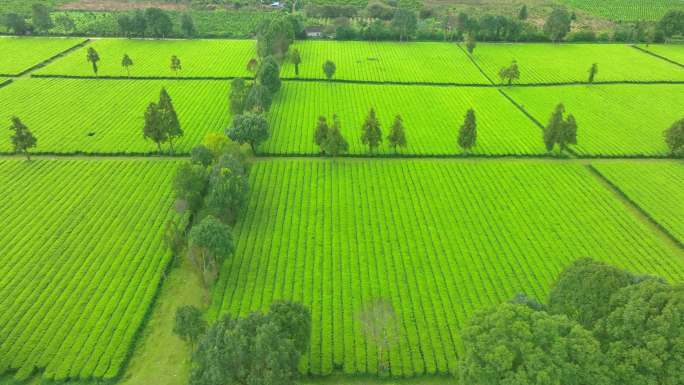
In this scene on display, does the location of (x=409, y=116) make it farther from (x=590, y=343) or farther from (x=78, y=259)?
(x=590, y=343)

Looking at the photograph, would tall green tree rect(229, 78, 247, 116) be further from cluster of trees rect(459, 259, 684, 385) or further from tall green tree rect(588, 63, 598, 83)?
tall green tree rect(588, 63, 598, 83)

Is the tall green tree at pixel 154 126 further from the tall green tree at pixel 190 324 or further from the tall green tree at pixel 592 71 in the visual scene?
the tall green tree at pixel 592 71

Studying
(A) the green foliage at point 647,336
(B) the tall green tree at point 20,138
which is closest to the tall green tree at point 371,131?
(A) the green foliage at point 647,336

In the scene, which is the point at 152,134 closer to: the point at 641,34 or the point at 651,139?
the point at 651,139

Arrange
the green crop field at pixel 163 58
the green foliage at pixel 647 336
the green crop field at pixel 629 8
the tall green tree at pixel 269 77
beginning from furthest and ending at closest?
1. the green crop field at pixel 629 8
2. the green crop field at pixel 163 58
3. the tall green tree at pixel 269 77
4. the green foliage at pixel 647 336

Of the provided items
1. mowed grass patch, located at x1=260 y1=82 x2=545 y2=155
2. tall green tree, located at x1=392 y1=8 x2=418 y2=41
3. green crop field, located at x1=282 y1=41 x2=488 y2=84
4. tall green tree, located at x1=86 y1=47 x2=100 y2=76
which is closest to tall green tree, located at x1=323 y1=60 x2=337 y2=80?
mowed grass patch, located at x1=260 y1=82 x2=545 y2=155

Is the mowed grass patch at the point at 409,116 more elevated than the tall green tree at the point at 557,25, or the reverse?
the tall green tree at the point at 557,25

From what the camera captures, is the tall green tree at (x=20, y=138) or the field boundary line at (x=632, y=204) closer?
the field boundary line at (x=632, y=204)
